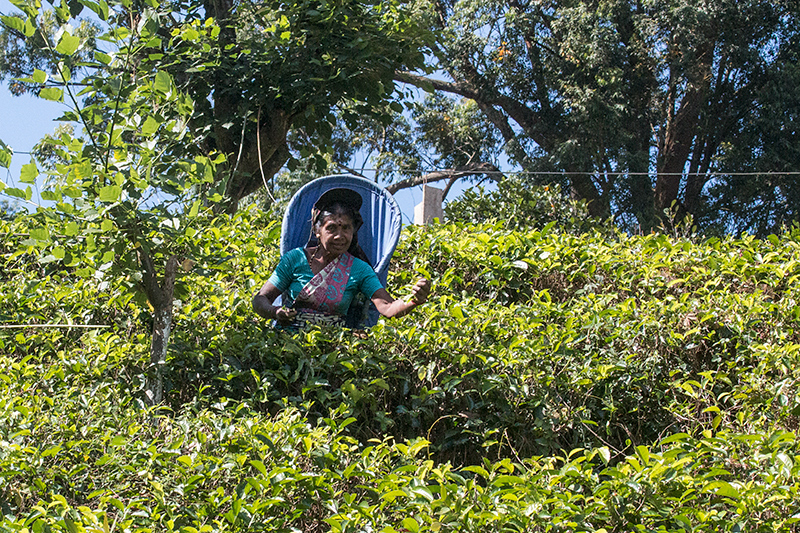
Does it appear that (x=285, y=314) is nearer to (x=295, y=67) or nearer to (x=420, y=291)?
(x=420, y=291)

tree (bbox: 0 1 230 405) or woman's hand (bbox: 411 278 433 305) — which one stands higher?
tree (bbox: 0 1 230 405)

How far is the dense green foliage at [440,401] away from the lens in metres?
2.41

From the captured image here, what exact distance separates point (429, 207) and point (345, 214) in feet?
10.6

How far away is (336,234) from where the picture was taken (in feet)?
13.0

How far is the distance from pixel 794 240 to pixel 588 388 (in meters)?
2.69

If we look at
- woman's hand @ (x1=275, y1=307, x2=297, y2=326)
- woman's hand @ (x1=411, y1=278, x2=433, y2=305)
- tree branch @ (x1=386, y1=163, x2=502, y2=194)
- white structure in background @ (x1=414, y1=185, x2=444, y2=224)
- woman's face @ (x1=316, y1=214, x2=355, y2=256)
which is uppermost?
tree branch @ (x1=386, y1=163, x2=502, y2=194)

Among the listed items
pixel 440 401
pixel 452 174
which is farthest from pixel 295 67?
pixel 452 174

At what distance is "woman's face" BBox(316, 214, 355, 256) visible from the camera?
3.97m

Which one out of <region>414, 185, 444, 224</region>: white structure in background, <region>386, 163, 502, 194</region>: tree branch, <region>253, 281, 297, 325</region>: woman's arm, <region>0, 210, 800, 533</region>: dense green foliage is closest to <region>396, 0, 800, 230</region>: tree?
<region>386, 163, 502, 194</region>: tree branch

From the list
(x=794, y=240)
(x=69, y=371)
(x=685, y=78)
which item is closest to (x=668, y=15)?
(x=685, y=78)

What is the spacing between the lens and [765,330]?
387 cm

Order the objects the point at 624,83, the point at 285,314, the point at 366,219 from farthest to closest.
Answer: the point at 624,83 → the point at 366,219 → the point at 285,314

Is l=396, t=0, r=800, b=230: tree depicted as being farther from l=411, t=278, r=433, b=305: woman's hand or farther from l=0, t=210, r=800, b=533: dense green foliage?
l=411, t=278, r=433, b=305: woman's hand

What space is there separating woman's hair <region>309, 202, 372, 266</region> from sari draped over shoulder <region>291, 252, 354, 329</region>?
24cm
